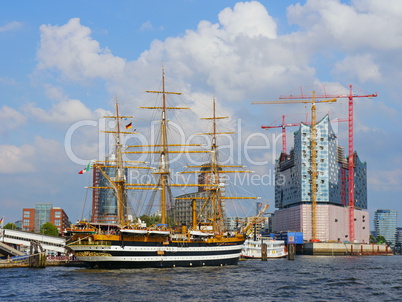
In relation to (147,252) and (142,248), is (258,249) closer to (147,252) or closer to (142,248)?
(147,252)

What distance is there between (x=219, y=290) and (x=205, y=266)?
39114 millimetres

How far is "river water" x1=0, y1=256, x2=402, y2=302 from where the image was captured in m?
63.8

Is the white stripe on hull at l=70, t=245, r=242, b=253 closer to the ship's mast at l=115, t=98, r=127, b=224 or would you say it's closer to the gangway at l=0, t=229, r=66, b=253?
the ship's mast at l=115, t=98, r=127, b=224

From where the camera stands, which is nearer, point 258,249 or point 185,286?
point 185,286

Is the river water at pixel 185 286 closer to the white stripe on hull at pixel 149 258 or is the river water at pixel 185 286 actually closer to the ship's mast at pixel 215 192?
the white stripe on hull at pixel 149 258

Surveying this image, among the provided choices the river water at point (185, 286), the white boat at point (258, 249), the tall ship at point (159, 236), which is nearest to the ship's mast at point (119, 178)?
the tall ship at point (159, 236)

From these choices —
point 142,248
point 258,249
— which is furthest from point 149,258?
point 258,249

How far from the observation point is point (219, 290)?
71562 mm

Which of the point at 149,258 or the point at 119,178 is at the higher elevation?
the point at 119,178

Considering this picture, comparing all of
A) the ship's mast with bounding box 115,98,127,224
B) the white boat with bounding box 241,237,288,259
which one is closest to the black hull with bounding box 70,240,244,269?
the ship's mast with bounding box 115,98,127,224

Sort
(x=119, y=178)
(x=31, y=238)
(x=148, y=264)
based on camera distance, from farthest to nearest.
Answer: (x=31, y=238) → (x=119, y=178) → (x=148, y=264)

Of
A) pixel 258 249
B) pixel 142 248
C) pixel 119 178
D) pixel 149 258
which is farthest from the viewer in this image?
pixel 258 249

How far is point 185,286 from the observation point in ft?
243

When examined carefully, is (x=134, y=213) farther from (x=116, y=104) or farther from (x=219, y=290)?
(x=219, y=290)
